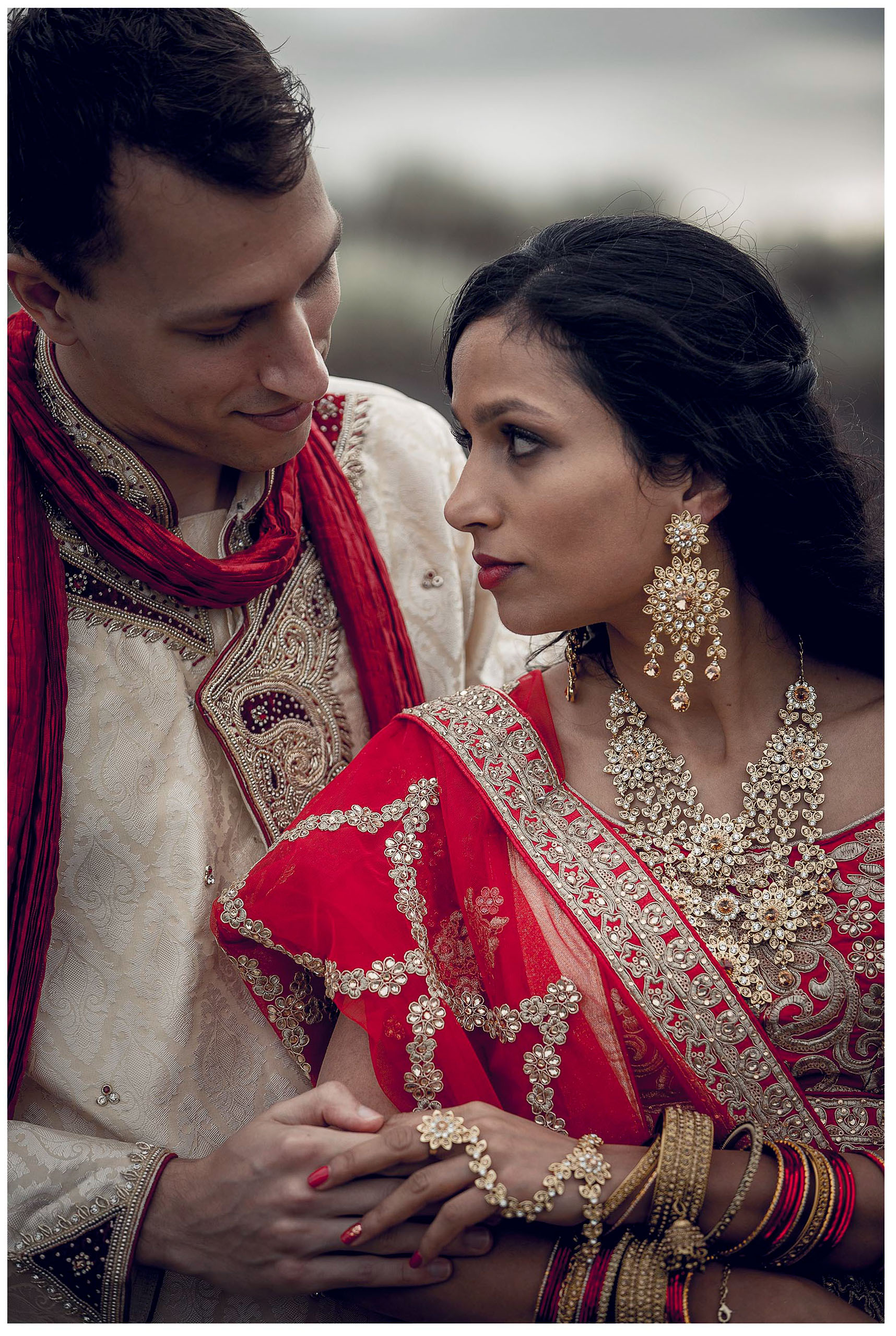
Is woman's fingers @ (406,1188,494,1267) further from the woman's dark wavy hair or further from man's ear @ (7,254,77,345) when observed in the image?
man's ear @ (7,254,77,345)

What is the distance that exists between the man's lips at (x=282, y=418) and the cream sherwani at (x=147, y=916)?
0.22m

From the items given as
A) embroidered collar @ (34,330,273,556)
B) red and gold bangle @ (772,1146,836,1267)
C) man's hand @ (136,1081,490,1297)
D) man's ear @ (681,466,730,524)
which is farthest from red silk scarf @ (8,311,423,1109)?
red and gold bangle @ (772,1146,836,1267)

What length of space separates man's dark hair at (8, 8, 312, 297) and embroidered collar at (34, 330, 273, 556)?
231 mm

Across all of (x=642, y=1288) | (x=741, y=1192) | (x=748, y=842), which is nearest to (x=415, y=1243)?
(x=642, y=1288)

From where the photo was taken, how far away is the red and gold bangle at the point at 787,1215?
51.8 inches

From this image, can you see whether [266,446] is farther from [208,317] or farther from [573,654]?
[573,654]

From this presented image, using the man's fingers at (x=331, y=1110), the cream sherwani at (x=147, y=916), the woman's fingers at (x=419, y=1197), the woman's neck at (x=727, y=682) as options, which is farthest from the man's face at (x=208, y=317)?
the woman's fingers at (x=419, y=1197)

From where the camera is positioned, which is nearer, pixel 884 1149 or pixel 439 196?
pixel 884 1149

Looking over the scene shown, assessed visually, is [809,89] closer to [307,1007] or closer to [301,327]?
[301,327]

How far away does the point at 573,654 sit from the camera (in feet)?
5.63

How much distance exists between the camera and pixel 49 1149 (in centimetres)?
153

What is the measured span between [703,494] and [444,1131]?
3.01ft

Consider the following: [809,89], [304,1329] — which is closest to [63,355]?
[304,1329]

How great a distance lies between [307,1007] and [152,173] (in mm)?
1236
